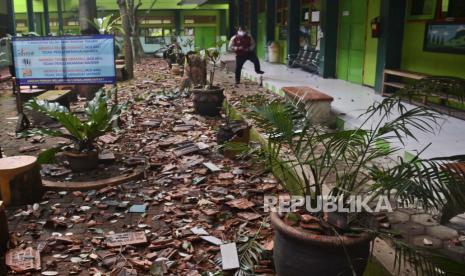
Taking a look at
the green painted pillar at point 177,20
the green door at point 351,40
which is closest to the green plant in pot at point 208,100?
the green door at point 351,40

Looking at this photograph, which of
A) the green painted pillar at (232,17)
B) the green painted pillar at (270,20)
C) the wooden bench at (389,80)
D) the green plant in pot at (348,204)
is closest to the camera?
the green plant in pot at (348,204)

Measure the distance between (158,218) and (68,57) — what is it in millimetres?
4376

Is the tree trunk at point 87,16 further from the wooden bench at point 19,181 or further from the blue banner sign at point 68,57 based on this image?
the wooden bench at point 19,181

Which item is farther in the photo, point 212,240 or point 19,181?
point 19,181

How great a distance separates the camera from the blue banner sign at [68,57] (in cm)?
763

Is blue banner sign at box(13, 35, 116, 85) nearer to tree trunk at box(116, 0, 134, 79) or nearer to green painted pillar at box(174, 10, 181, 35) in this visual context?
tree trunk at box(116, 0, 134, 79)

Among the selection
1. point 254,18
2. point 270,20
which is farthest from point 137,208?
point 254,18

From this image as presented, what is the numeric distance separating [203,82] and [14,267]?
8275 mm

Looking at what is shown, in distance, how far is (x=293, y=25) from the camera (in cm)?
1622

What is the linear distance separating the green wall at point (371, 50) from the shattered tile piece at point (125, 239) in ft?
27.1

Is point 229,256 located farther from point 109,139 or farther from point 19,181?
point 109,139

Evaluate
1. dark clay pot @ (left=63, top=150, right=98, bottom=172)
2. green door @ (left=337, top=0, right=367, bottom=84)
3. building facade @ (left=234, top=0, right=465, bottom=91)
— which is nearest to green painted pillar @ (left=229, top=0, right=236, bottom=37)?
building facade @ (left=234, top=0, right=465, bottom=91)

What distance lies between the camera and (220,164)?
20.1 ft

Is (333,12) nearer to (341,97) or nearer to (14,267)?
(341,97)
